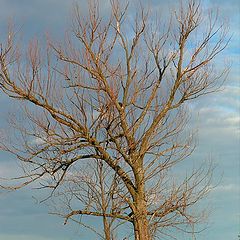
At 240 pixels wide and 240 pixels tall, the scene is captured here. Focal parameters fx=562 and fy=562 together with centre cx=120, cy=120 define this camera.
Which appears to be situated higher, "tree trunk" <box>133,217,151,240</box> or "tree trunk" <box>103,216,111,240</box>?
"tree trunk" <box>103,216,111,240</box>

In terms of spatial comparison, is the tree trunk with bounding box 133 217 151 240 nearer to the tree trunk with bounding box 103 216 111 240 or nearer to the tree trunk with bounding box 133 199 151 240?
the tree trunk with bounding box 133 199 151 240

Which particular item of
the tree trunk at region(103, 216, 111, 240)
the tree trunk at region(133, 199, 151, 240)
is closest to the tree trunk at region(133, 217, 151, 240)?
the tree trunk at region(133, 199, 151, 240)

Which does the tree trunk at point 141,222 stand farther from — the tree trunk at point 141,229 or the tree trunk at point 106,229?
the tree trunk at point 106,229

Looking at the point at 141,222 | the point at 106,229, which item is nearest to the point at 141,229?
the point at 141,222

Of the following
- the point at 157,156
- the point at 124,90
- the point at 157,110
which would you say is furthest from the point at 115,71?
the point at 157,156

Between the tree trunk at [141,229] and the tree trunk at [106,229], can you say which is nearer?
the tree trunk at [141,229]

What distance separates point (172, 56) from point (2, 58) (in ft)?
11.7

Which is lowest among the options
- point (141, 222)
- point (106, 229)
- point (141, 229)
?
point (141, 229)

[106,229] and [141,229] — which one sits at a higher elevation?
[106,229]

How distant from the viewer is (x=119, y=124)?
37.7 ft

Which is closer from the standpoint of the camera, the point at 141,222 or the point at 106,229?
the point at 141,222

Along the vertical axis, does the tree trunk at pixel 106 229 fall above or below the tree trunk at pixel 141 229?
above

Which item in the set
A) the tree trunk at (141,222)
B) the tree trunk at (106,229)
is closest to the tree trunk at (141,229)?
the tree trunk at (141,222)

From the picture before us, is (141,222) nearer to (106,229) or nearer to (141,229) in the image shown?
(141,229)
